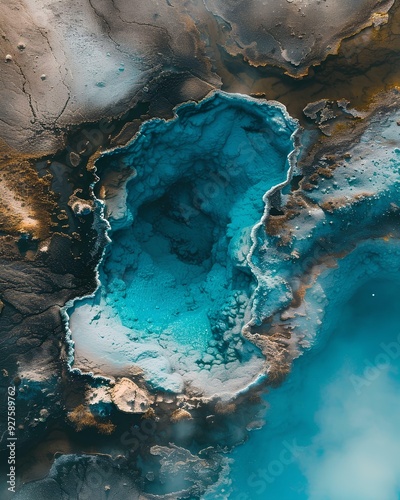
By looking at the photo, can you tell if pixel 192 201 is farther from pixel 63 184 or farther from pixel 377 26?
pixel 377 26

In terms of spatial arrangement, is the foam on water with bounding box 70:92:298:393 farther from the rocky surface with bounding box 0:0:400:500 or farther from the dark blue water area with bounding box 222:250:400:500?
the dark blue water area with bounding box 222:250:400:500

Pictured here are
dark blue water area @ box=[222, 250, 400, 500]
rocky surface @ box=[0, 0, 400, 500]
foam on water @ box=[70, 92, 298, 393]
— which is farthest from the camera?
dark blue water area @ box=[222, 250, 400, 500]

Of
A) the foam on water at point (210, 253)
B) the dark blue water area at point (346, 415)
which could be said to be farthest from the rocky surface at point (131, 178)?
the dark blue water area at point (346, 415)

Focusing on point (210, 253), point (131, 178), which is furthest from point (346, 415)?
point (131, 178)

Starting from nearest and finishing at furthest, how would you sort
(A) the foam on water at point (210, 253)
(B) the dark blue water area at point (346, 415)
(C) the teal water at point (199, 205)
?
1. (A) the foam on water at point (210, 253)
2. (C) the teal water at point (199, 205)
3. (B) the dark blue water area at point (346, 415)

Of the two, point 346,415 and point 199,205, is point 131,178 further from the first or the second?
point 346,415

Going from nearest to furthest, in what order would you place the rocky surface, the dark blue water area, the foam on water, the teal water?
the rocky surface
the foam on water
the teal water
the dark blue water area

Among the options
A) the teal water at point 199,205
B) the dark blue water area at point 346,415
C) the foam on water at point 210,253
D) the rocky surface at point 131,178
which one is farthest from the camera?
the dark blue water area at point 346,415

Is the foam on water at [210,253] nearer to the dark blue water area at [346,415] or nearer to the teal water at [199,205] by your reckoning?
the teal water at [199,205]

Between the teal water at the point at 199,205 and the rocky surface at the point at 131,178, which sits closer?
the rocky surface at the point at 131,178

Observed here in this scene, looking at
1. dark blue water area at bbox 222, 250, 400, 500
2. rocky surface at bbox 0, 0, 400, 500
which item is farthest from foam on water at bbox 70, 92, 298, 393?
dark blue water area at bbox 222, 250, 400, 500
